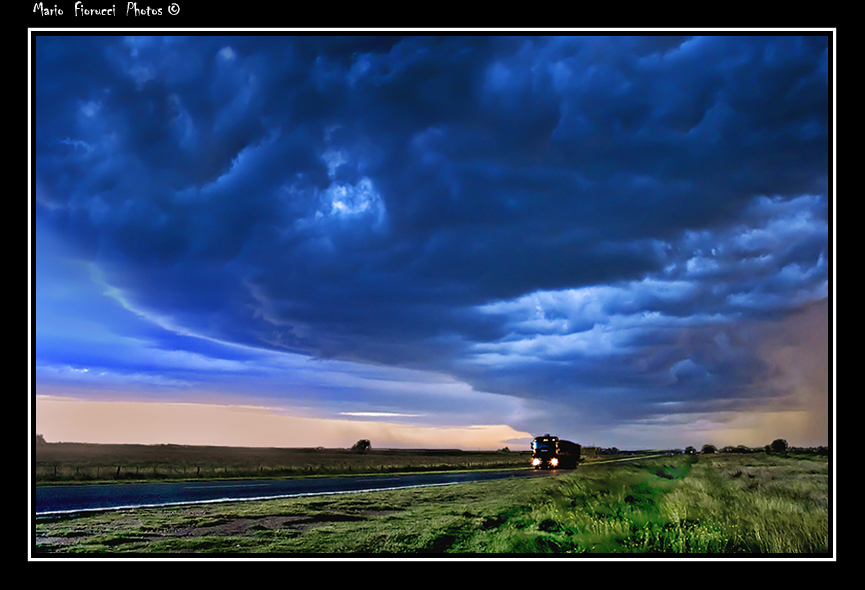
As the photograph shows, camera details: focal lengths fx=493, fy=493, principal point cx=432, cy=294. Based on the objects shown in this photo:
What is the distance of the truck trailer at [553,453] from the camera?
235 ft

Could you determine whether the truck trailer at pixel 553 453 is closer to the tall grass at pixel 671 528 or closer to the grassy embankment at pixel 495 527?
the grassy embankment at pixel 495 527

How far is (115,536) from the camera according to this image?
17.7 m

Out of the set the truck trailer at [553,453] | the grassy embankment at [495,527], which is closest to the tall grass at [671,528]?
the grassy embankment at [495,527]

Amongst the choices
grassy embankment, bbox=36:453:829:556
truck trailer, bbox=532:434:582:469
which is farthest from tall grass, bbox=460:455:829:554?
truck trailer, bbox=532:434:582:469

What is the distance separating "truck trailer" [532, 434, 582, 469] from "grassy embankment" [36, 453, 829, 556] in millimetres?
46633

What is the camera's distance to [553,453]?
72000 mm

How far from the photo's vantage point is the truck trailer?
71.6 meters

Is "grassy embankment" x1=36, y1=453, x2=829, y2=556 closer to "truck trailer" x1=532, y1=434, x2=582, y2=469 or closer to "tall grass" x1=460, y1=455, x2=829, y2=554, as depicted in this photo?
"tall grass" x1=460, y1=455, x2=829, y2=554

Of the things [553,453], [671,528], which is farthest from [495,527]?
[553,453]

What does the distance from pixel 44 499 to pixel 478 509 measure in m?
30.6

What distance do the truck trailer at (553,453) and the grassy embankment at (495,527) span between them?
4663cm

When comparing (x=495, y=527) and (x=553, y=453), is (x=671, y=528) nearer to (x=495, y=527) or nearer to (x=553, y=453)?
(x=495, y=527)
